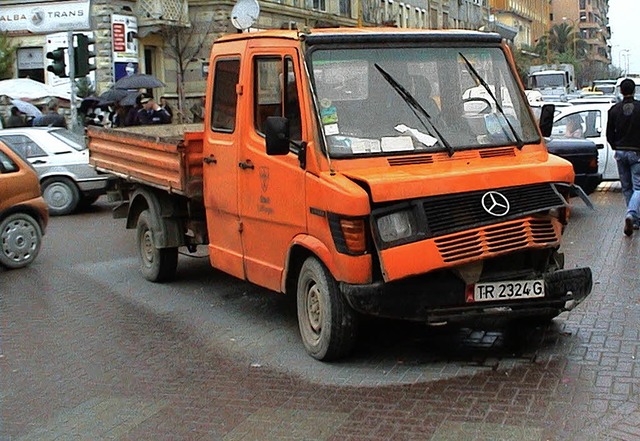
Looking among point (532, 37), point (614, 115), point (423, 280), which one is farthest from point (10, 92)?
point (532, 37)

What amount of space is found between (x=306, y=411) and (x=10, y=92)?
84.6ft

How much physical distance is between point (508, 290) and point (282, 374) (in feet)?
5.60

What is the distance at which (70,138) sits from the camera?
19094mm

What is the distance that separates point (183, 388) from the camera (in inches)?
281

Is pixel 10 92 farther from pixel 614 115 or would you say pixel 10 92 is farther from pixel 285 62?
pixel 285 62

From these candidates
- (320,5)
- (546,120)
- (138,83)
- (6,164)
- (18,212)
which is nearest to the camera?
(546,120)

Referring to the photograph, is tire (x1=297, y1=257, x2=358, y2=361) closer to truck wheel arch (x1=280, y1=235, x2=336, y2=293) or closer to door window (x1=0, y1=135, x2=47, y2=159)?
truck wheel arch (x1=280, y1=235, x2=336, y2=293)

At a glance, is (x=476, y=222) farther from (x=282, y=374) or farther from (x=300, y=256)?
(x=282, y=374)

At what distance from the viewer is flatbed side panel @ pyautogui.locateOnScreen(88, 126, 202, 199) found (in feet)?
31.6

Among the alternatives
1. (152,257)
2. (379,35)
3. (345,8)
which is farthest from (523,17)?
(379,35)

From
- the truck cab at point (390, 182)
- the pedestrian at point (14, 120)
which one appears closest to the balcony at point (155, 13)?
the pedestrian at point (14, 120)

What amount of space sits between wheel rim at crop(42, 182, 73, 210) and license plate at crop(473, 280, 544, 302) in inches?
498

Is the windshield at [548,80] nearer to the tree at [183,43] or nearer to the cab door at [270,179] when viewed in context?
the tree at [183,43]

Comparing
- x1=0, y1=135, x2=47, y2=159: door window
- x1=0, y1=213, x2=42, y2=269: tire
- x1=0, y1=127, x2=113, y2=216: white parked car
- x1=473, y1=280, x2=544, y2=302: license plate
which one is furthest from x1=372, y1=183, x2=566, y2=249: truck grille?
x1=0, y1=135, x2=47, y2=159: door window
